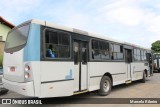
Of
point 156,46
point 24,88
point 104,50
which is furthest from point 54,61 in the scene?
point 156,46

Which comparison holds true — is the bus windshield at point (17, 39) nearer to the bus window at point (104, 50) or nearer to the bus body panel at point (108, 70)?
the bus body panel at point (108, 70)

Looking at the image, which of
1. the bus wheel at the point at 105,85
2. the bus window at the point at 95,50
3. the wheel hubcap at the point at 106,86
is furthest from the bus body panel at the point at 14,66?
the wheel hubcap at the point at 106,86

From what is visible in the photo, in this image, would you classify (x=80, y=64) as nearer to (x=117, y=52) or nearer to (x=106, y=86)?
(x=106, y=86)

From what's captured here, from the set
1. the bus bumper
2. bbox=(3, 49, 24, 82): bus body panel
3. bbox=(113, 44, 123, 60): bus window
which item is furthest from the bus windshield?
bbox=(113, 44, 123, 60): bus window

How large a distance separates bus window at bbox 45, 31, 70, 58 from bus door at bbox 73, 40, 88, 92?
54cm

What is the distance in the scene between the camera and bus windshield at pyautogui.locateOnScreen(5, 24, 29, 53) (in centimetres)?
688

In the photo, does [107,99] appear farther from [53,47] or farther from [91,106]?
[53,47]

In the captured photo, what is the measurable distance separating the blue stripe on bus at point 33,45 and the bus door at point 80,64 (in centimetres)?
187

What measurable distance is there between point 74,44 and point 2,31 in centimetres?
2032

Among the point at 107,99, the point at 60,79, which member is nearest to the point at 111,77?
the point at 107,99

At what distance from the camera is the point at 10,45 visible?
25.9 feet

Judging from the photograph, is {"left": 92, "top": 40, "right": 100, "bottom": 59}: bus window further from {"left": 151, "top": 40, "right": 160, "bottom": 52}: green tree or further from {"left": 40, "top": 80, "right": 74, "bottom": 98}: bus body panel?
{"left": 151, "top": 40, "right": 160, "bottom": 52}: green tree

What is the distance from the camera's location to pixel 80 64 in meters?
8.37

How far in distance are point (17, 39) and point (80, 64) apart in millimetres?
2531
